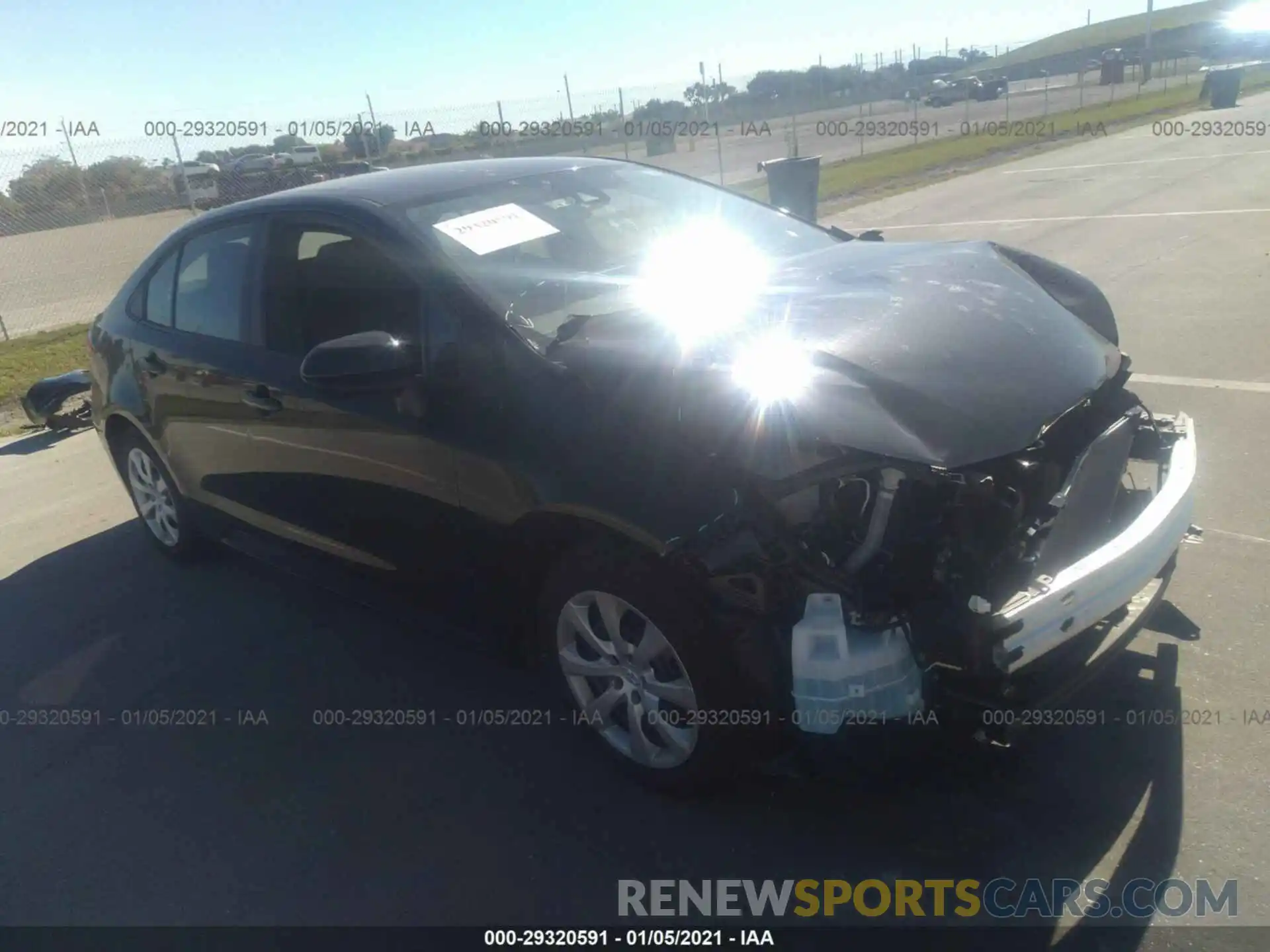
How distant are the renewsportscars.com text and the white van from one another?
22.1 meters

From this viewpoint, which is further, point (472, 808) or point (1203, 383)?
point (1203, 383)

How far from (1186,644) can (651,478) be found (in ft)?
6.95

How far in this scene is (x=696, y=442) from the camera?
2795mm

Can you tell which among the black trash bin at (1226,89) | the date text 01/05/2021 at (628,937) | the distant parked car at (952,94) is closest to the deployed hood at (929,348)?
the date text 01/05/2021 at (628,937)

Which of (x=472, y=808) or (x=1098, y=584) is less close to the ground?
(x=1098, y=584)

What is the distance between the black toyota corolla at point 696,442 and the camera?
264 cm

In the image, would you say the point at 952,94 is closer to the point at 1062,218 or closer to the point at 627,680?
the point at 1062,218

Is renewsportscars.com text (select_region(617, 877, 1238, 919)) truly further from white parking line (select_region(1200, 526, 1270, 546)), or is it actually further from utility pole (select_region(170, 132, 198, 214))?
utility pole (select_region(170, 132, 198, 214))

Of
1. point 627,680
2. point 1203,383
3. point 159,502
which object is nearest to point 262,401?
point 159,502

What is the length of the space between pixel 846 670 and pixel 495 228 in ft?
6.90

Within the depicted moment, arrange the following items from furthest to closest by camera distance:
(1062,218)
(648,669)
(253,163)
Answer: (253,163) < (1062,218) < (648,669)

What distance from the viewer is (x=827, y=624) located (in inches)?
101

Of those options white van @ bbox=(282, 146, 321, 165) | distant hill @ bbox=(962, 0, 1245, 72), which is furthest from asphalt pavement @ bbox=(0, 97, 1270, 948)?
distant hill @ bbox=(962, 0, 1245, 72)

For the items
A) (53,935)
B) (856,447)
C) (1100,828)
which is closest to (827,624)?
(856,447)
